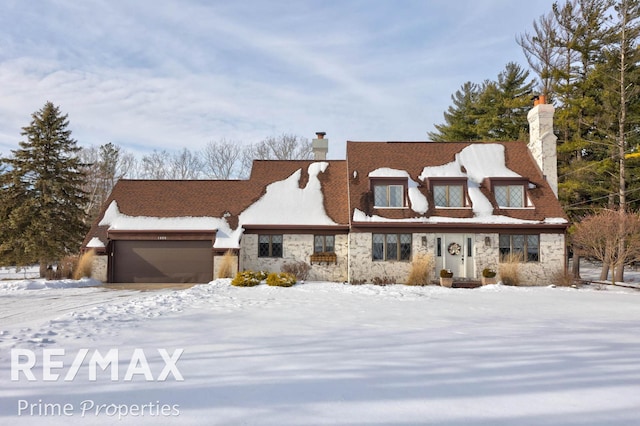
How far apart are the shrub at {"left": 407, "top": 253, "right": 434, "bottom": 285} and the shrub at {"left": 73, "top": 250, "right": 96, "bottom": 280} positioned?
45.7 feet

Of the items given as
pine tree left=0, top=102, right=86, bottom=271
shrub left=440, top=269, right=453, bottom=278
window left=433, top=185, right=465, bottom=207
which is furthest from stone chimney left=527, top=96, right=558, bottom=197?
pine tree left=0, top=102, right=86, bottom=271

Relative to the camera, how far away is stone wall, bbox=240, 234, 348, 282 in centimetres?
1722

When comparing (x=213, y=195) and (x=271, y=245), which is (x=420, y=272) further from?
(x=213, y=195)

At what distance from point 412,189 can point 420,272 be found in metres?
4.10

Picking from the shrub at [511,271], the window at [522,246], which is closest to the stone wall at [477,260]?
the window at [522,246]

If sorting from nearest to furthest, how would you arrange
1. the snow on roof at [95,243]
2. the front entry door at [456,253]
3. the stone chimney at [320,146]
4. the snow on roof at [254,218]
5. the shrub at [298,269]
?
the front entry door at [456,253], the shrub at [298,269], the snow on roof at [95,243], the snow on roof at [254,218], the stone chimney at [320,146]

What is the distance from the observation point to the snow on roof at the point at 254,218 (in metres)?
17.4

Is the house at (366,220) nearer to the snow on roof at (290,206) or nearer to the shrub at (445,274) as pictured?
the snow on roof at (290,206)

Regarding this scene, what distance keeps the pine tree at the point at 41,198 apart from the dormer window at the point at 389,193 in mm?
17062

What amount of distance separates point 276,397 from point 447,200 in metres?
15.0

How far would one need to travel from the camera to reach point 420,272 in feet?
51.5

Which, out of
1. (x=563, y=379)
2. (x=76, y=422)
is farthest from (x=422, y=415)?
(x=76, y=422)

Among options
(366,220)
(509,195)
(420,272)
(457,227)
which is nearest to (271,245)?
(366,220)

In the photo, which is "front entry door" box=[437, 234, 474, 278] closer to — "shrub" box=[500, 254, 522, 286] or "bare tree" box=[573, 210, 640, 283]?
"shrub" box=[500, 254, 522, 286]
